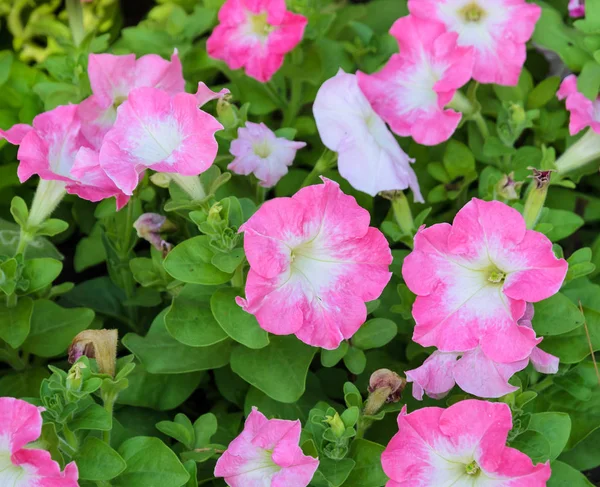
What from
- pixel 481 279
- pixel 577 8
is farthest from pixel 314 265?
pixel 577 8

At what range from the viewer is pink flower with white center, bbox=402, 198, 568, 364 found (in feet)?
3.34

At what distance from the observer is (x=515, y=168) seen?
56.4 inches

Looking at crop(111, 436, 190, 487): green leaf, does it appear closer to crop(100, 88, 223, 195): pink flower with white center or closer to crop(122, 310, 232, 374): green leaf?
crop(122, 310, 232, 374): green leaf

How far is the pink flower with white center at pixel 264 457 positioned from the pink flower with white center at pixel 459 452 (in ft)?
0.37

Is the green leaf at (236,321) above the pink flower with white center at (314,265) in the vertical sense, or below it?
below

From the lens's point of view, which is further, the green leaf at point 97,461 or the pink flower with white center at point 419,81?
the pink flower with white center at point 419,81

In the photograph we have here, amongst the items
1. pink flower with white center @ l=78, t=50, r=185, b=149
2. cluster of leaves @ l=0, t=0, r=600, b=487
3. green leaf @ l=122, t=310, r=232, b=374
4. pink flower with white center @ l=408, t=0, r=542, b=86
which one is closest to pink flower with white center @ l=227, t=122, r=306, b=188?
cluster of leaves @ l=0, t=0, r=600, b=487

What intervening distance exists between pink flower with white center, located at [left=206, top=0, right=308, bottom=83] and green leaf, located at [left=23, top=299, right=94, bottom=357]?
0.54m

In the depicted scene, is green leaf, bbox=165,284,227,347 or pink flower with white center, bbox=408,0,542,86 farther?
pink flower with white center, bbox=408,0,542,86

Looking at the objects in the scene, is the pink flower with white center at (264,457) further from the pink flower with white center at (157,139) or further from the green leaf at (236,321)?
the pink flower with white center at (157,139)

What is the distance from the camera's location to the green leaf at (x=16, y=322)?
1163mm

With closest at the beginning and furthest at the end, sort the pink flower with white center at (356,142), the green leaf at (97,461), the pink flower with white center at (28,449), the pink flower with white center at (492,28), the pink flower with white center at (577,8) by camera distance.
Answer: the pink flower with white center at (28,449) → the green leaf at (97,461) → the pink flower with white center at (356,142) → the pink flower with white center at (492,28) → the pink flower with white center at (577,8)

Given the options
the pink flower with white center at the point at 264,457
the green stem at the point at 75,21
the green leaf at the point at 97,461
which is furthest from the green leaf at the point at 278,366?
the green stem at the point at 75,21

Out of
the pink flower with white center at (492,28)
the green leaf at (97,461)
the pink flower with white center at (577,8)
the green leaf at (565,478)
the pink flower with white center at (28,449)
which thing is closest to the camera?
the pink flower with white center at (28,449)
